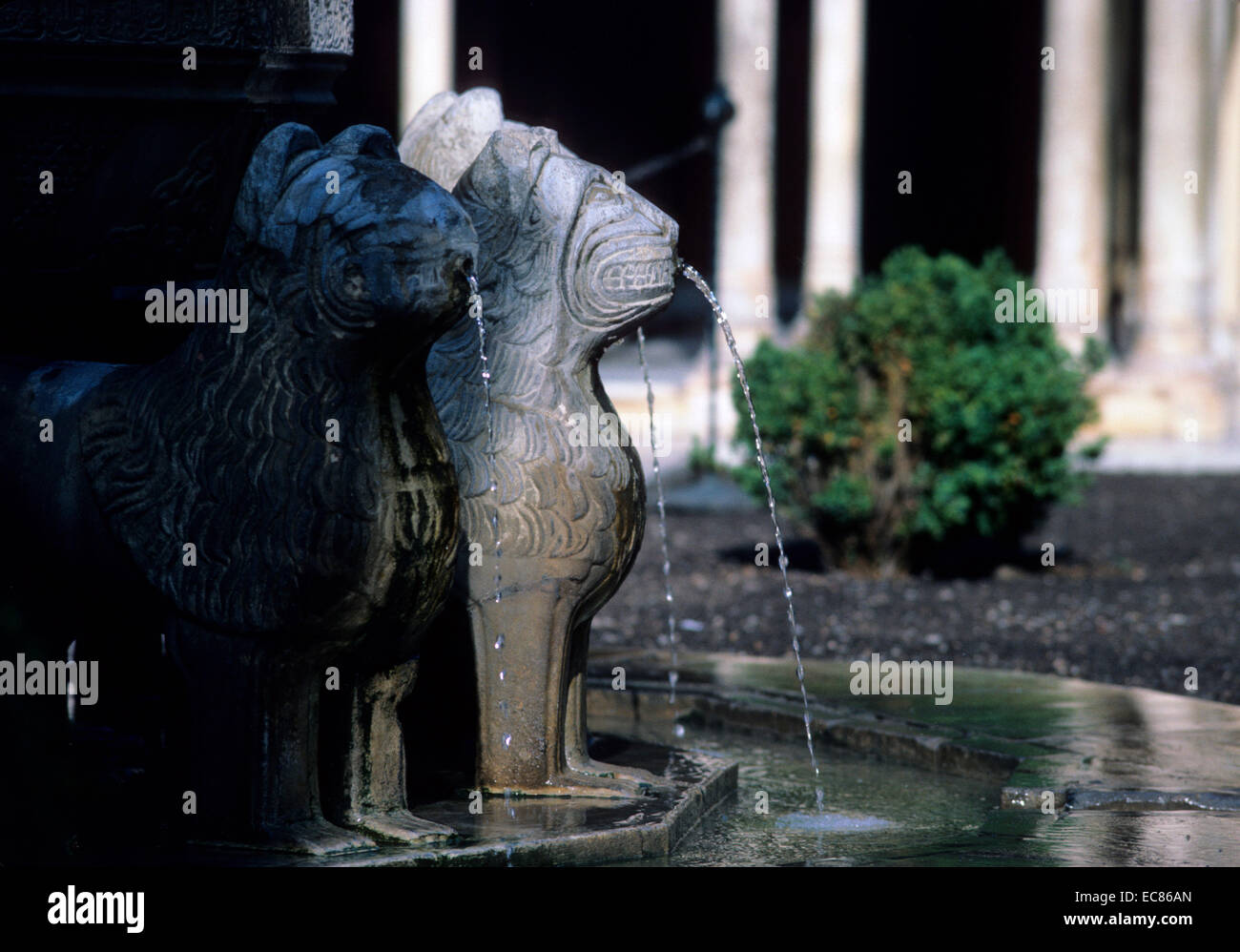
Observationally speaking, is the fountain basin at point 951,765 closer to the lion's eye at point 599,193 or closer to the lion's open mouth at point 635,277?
the lion's open mouth at point 635,277

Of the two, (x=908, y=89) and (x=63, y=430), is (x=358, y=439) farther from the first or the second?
(x=908, y=89)

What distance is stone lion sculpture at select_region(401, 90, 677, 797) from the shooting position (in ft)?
15.4

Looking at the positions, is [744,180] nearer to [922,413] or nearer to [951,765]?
[922,413]

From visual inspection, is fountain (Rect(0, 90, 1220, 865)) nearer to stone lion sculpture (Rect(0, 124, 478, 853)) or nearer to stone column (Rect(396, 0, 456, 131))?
stone lion sculpture (Rect(0, 124, 478, 853))

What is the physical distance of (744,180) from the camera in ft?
61.2

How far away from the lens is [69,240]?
482cm

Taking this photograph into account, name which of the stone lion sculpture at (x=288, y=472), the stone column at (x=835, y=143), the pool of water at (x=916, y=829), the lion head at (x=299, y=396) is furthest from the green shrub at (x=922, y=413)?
the lion head at (x=299, y=396)

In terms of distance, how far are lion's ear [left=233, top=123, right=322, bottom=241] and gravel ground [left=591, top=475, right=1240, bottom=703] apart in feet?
17.7

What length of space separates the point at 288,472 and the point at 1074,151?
16589 mm

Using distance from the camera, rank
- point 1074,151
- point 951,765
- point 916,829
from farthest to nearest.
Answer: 1. point 1074,151
2. point 951,765
3. point 916,829

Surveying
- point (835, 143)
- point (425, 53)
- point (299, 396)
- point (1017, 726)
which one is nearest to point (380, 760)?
point (299, 396)
